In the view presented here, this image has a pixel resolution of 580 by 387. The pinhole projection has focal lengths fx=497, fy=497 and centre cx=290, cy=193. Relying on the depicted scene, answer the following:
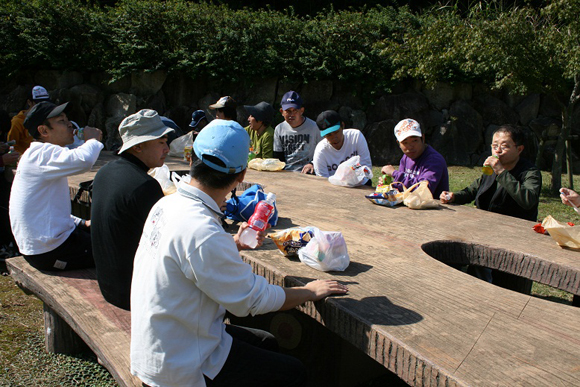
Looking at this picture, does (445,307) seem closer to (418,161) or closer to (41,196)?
(418,161)

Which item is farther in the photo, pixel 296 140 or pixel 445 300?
pixel 296 140

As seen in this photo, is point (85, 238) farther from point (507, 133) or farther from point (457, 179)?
point (457, 179)

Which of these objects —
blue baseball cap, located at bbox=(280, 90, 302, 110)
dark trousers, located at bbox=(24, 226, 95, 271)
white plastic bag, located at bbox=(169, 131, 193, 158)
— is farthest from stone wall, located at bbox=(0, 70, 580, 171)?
dark trousers, located at bbox=(24, 226, 95, 271)

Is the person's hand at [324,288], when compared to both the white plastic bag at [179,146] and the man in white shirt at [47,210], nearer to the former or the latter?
the man in white shirt at [47,210]

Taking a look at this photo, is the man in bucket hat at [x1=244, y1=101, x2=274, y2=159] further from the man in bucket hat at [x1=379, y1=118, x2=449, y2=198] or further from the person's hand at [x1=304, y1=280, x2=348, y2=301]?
the person's hand at [x1=304, y1=280, x2=348, y2=301]

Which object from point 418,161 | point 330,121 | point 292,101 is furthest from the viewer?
point 292,101

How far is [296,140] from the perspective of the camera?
5.50 metres

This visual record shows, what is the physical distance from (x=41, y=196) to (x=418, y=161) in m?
2.67

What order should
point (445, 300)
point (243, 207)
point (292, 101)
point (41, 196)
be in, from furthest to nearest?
point (292, 101)
point (41, 196)
point (243, 207)
point (445, 300)

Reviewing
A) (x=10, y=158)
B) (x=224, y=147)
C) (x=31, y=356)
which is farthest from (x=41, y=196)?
(x=10, y=158)

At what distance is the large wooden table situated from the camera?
1.41 metres

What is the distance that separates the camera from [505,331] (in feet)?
5.18

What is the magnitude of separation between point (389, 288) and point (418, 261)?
39cm

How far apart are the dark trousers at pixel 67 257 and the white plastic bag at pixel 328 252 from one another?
1.60 metres
